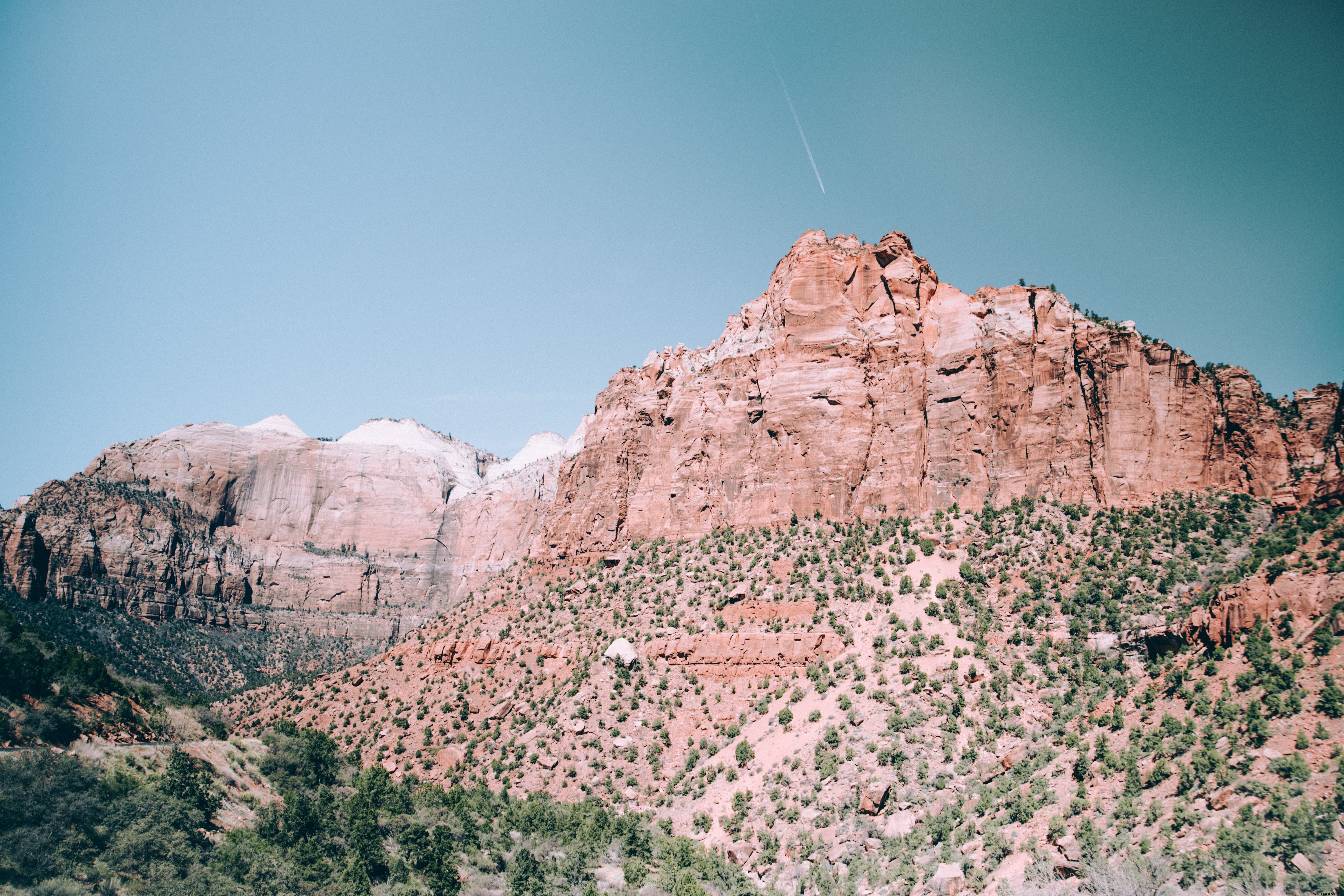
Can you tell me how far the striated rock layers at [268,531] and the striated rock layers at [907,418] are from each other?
64764 millimetres

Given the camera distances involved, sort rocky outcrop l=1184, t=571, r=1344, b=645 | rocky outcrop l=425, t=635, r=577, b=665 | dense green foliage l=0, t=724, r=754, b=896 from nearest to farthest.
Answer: dense green foliage l=0, t=724, r=754, b=896 → rocky outcrop l=1184, t=571, r=1344, b=645 → rocky outcrop l=425, t=635, r=577, b=665

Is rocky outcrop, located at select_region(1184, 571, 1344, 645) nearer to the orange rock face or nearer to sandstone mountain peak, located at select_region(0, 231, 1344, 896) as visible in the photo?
sandstone mountain peak, located at select_region(0, 231, 1344, 896)

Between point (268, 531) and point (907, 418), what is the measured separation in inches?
4597

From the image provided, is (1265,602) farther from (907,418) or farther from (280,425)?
(280,425)

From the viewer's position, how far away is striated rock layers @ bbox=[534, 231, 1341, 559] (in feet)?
163

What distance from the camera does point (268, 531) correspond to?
455 feet

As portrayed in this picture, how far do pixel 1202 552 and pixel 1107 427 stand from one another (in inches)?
378

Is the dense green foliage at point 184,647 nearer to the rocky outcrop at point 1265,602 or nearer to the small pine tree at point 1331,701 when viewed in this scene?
the rocky outcrop at point 1265,602

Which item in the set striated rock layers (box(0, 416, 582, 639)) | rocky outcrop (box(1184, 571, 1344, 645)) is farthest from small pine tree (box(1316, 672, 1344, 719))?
striated rock layers (box(0, 416, 582, 639))

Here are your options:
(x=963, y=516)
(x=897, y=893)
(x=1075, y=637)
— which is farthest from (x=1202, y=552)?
(x=897, y=893)

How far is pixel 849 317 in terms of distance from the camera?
61.9 m

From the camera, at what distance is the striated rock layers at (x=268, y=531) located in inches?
A: 4181

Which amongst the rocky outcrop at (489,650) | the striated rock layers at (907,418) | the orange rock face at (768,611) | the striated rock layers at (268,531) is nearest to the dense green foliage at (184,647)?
the striated rock layers at (268,531)

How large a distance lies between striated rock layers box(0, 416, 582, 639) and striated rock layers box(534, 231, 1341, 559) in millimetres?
64764
